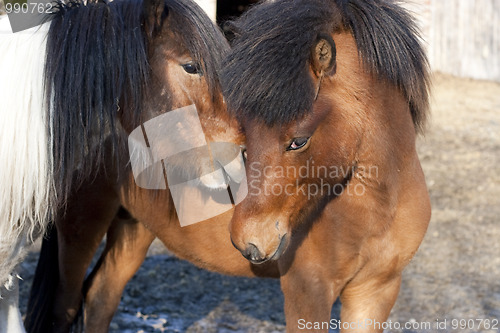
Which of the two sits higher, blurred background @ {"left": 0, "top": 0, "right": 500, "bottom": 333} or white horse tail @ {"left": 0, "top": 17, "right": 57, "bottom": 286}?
white horse tail @ {"left": 0, "top": 17, "right": 57, "bottom": 286}

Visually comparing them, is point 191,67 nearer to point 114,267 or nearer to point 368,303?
point 368,303

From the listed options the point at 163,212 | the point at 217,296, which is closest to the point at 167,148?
the point at 163,212

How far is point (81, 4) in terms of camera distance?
2689mm

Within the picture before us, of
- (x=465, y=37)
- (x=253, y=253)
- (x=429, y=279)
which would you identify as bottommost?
(x=465, y=37)

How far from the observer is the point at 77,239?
3363mm

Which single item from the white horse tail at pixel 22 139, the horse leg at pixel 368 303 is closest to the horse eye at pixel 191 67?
the white horse tail at pixel 22 139

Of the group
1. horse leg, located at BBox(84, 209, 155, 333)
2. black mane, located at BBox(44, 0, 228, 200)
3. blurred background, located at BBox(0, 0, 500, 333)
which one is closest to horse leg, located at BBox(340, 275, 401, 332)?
blurred background, located at BBox(0, 0, 500, 333)

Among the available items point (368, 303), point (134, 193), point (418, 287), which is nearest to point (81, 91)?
point (134, 193)

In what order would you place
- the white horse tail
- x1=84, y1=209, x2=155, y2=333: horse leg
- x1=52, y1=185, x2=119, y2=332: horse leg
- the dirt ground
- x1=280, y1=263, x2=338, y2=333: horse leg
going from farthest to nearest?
the dirt ground, x1=84, y1=209, x2=155, y2=333: horse leg, x1=52, y1=185, x2=119, y2=332: horse leg, x1=280, y1=263, x2=338, y2=333: horse leg, the white horse tail

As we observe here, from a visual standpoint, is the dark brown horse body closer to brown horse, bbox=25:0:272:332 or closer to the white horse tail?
brown horse, bbox=25:0:272:332

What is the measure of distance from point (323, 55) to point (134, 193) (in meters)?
1.38

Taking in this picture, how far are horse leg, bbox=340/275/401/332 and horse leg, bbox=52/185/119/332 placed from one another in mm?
1410

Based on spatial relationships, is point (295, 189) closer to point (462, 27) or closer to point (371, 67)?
point (371, 67)

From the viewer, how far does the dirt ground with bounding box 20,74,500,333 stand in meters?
4.32
